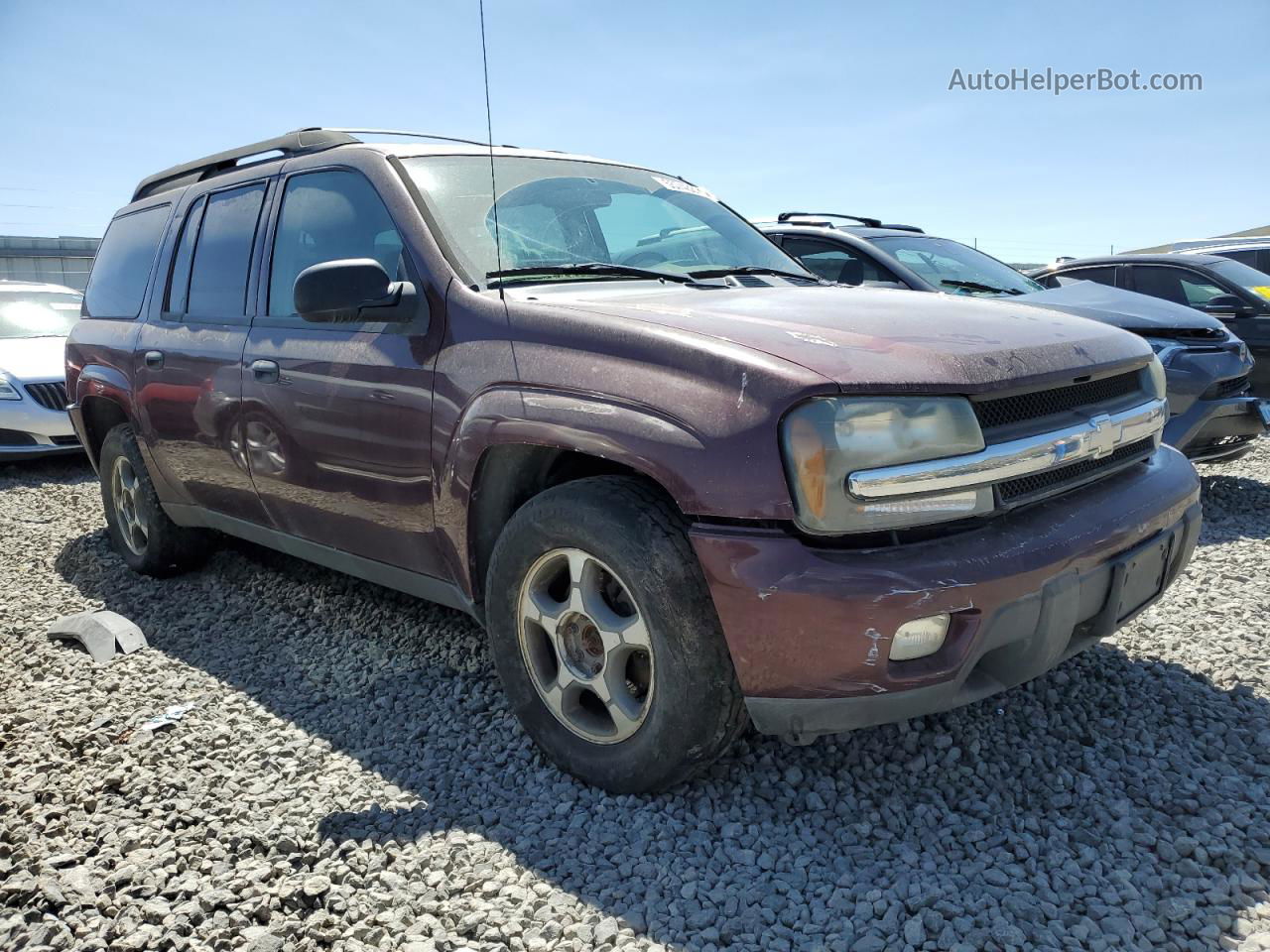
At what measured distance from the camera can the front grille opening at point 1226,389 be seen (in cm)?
541

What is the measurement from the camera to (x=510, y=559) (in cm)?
262

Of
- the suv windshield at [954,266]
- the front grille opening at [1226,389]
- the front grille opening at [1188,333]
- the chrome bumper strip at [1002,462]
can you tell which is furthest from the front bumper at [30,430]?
the front grille opening at [1226,389]

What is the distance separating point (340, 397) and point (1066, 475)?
219cm

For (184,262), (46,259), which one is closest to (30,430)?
(184,262)

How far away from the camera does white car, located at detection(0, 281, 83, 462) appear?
25.7 feet

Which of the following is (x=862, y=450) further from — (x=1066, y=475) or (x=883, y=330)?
(x=1066, y=475)

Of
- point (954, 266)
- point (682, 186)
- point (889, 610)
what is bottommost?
point (889, 610)

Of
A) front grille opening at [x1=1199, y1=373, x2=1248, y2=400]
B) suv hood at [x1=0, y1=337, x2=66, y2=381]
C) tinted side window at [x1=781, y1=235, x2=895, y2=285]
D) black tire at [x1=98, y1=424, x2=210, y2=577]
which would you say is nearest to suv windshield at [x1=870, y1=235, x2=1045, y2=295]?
tinted side window at [x1=781, y1=235, x2=895, y2=285]

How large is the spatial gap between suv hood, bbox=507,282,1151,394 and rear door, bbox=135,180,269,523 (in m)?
1.54

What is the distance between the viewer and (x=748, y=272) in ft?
11.3

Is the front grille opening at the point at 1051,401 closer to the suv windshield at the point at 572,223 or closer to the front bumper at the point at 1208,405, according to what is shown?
the suv windshield at the point at 572,223

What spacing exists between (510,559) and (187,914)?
111 centimetres

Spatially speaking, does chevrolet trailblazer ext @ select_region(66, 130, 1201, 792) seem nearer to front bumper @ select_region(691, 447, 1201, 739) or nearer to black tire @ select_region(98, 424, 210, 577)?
front bumper @ select_region(691, 447, 1201, 739)

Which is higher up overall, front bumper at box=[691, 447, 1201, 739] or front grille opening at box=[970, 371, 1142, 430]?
front grille opening at box=[970, 371, 1142, 430]
